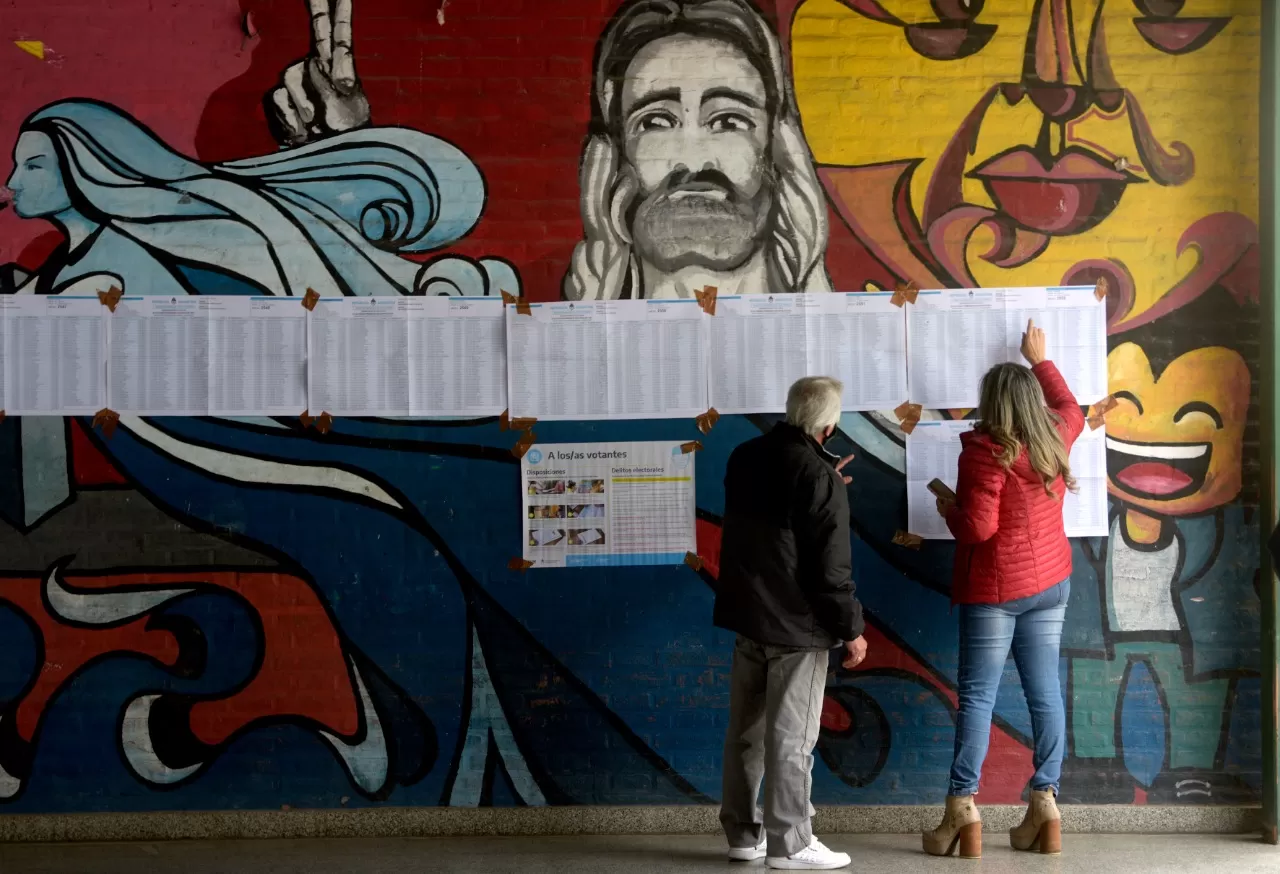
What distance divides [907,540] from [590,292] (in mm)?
1668

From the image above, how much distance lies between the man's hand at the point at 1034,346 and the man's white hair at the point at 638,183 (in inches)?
33.0

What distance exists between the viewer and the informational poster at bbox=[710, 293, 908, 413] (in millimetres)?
4402

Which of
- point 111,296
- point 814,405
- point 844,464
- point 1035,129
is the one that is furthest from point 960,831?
point 111,296

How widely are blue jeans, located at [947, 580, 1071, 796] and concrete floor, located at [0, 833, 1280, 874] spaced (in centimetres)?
31

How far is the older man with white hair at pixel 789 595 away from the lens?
3.76m

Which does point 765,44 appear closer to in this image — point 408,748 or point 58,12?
point 58,12

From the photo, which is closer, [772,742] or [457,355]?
[772,742]

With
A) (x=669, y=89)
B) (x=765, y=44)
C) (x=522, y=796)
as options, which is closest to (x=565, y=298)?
(x=669, y=89)

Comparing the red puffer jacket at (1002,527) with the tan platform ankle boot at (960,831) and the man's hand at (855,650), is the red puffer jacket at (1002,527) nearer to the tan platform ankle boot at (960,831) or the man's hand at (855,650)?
the man's hand at (855,650)

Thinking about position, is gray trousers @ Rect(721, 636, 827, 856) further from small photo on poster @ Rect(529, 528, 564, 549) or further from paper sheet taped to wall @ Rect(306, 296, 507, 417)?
paper sheet taped to wall @ Rect(306, 296, 507, 417)

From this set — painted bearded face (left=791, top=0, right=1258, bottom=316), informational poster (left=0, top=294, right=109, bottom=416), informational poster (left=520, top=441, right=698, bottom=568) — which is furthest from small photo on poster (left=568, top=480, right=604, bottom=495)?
informational poster (left=0, top=294, right=109, bottom=416)

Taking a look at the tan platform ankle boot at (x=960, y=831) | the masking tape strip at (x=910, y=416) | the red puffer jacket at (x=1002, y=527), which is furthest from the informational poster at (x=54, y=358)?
the tan platform ankle boot at (x=960, y=831)

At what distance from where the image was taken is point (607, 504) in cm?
441

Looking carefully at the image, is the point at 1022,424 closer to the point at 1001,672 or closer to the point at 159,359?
the point at 1001,672
